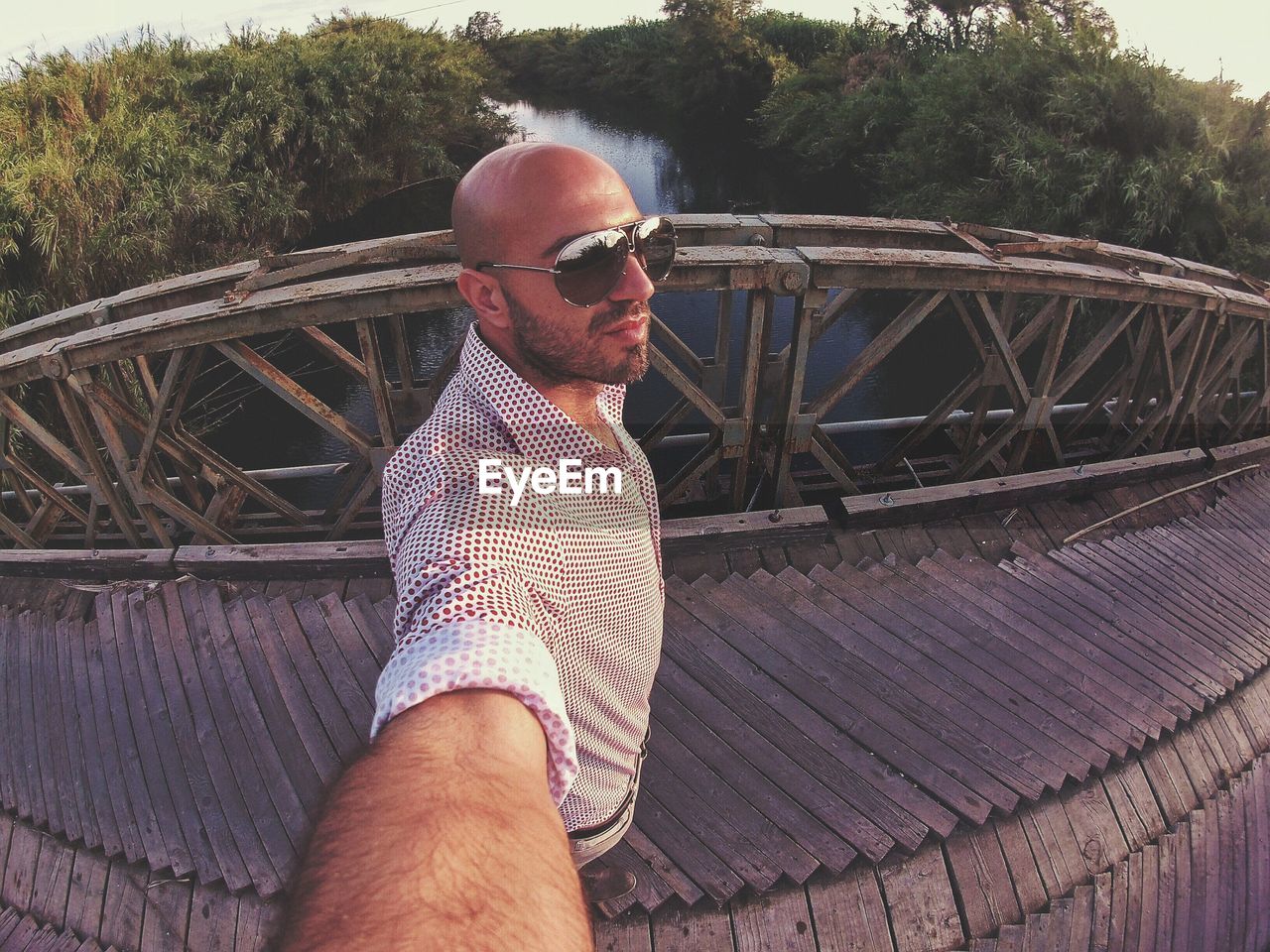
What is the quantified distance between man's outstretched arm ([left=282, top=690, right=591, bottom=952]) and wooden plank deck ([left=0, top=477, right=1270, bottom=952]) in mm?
1936

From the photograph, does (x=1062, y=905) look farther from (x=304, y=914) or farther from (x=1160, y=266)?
(x=1160, y=266)

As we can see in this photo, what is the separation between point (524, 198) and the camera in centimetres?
188

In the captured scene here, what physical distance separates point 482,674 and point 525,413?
0.77 meters

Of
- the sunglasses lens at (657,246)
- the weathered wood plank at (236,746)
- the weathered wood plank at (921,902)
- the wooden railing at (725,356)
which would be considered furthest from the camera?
the wooden railing at (725,356)

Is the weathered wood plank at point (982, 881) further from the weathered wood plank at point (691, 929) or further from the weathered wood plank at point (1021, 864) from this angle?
the weathered wood plank at point (691, 929)

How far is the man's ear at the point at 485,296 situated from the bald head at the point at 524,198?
51mm

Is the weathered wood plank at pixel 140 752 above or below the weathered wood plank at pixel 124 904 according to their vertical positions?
above

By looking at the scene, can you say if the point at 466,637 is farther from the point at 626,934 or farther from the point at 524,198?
the point at 626,934

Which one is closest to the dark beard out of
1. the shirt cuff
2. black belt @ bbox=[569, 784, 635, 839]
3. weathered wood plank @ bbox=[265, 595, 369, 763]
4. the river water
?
the shirt cuff

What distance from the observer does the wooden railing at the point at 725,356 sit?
4379 millimetres

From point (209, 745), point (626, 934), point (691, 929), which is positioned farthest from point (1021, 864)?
point (209, 745)

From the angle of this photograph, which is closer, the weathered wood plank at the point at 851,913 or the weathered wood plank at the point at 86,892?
the weathered wood plank at the point at 851,913

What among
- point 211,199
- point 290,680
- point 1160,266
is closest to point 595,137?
point 211,199

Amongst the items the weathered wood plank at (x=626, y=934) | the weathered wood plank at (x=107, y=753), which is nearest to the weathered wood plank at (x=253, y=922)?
the weathered wood plank at (x=107, y=753)
